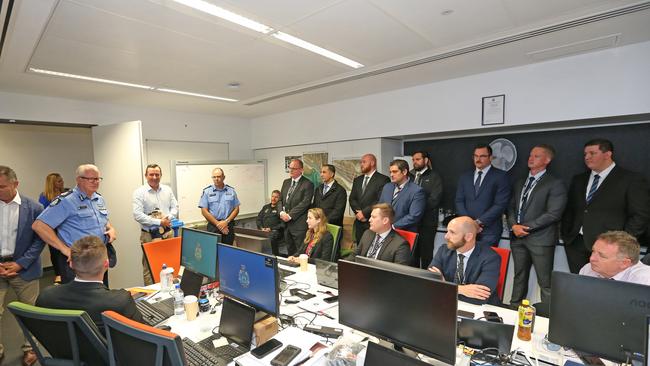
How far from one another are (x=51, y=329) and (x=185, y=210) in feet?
12.0

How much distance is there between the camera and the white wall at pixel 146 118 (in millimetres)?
3781

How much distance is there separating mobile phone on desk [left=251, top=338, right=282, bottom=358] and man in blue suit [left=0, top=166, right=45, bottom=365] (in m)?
2.46

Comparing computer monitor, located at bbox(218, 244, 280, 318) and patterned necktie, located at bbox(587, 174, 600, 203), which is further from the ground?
patterned necktie, located at bbox(587, 174, 600, 203)

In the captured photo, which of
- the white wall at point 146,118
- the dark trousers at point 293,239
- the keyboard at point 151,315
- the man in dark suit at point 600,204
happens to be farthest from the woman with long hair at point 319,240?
the white wall at point 146,118

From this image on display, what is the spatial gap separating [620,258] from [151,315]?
2.78 meters

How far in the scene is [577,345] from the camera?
1.32m

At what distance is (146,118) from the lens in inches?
189

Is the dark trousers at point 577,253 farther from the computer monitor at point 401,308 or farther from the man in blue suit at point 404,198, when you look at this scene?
the computer monitor at point 401,308

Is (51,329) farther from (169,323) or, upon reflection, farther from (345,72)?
(345,72)

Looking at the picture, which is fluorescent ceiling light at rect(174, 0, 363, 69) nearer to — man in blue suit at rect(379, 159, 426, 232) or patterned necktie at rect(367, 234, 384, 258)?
man in blue suit at rect(379, 159, 426, 232)

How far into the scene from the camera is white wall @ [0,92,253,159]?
12.4ft

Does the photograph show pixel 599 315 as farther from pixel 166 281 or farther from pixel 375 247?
pixel 166 281

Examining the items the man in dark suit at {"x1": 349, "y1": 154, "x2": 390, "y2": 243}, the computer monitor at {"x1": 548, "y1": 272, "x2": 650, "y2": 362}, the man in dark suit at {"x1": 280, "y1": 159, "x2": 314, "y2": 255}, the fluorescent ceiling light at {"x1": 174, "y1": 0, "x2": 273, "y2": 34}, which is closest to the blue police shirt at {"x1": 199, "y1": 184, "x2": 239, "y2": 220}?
the man in dark suit at {"x1": 280, "y1": 159, "x2": 314, "y2": 255}

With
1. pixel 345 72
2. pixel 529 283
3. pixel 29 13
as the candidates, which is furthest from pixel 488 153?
pixel 29 13
